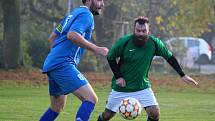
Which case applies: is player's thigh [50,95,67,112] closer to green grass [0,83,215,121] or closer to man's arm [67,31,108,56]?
man's arm [67,31,108,56]

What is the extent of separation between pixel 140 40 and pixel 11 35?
20.7 metres

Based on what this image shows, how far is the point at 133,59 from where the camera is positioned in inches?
407

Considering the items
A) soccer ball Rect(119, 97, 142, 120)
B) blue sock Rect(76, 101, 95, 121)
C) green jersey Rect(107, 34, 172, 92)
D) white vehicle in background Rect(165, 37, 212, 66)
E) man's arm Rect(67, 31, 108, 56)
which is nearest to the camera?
man's arm Rect(67, 31, 108, 56)

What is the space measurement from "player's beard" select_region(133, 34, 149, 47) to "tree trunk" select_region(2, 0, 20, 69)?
20.5 metres

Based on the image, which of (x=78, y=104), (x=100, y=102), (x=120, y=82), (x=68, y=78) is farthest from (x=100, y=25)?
(x=68, y=78)

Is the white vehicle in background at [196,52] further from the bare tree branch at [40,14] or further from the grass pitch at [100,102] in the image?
the grass pitch at [100,102]

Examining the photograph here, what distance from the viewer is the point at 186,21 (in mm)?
31219

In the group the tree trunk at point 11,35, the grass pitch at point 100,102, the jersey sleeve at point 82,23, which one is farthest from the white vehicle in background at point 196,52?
the jersey sleeve at point 82,23

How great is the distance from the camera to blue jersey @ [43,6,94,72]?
9.38 m

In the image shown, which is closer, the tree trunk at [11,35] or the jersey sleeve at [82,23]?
the jersey sleeve at [82,23]

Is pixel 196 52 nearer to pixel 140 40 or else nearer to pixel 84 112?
pixel 140 40

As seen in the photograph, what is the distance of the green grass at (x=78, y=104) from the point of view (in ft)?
47.6

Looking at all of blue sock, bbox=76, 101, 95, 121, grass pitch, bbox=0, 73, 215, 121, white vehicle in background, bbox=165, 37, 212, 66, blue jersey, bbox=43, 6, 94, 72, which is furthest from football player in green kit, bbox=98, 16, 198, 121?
white vehicle in background, bbox=165, 37, 212, 66

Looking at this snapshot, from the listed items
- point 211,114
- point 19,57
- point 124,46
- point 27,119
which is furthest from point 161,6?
point 124,46
